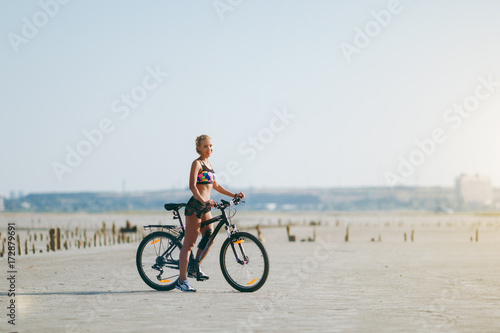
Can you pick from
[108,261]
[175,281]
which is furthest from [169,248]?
[108,261]

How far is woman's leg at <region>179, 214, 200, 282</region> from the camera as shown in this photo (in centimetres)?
936

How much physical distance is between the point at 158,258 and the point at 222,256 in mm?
1024

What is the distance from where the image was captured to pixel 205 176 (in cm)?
937

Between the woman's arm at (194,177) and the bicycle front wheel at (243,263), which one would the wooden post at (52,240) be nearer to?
the bicycle front wheel at (243,263)

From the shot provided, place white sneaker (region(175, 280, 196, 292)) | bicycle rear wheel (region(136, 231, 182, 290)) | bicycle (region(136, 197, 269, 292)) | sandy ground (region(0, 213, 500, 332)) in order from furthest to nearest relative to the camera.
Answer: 1. bicycle rear wheel (region(136, 231, 182, 290))
2. white sneaker (region(175, 280, 196, 292))
3. bicycle (region(136, 197, 269, 292))
4. sandy ground (region(0, 213, 500, 332))

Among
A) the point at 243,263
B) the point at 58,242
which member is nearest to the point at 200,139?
the point at 243,263

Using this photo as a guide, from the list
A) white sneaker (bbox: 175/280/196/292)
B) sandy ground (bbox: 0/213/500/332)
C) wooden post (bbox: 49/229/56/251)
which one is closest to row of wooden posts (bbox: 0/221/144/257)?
wooden post (bbox: 49/229/56/251)

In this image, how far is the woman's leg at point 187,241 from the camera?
9.36 metres

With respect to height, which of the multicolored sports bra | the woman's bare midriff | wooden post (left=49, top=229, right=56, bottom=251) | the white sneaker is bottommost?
the white sneaker

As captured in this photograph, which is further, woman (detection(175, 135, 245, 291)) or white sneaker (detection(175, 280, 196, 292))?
white sneaker (detection(175, 280, 196, 292))

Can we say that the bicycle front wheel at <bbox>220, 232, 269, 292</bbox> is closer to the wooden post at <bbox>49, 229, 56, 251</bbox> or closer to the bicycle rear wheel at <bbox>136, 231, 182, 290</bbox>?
the bicycle rear wheel at <bbox>136, 231, 182, 290</bbox>

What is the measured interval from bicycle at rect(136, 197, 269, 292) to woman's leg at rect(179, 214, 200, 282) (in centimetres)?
13

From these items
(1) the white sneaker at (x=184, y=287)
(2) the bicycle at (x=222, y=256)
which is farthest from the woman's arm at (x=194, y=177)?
(1) the white sneaker at (x=184, y=287)

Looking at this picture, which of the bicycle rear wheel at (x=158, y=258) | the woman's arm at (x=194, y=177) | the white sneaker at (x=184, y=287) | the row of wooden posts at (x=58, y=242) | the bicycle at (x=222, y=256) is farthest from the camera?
the row of wooden posts at (x=58, y=242)
